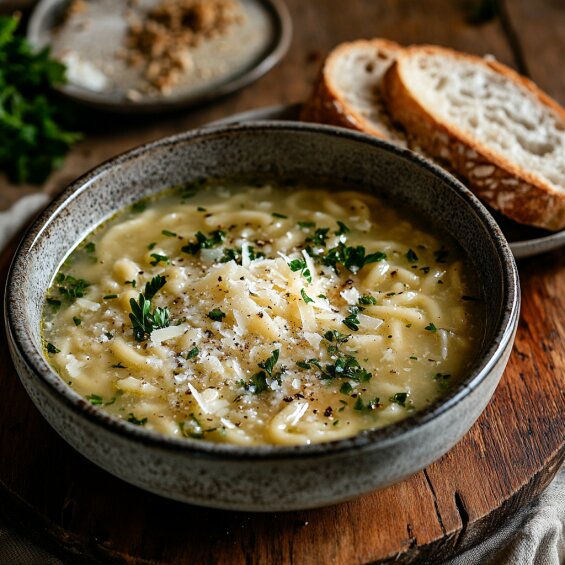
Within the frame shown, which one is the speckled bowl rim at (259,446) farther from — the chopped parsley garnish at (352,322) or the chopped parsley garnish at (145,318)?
the chopped parsley garnish at (352,322)

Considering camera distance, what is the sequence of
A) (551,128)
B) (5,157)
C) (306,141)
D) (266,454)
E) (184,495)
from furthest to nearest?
(5,157), (551,128), (306,141), (184,495), (266,454)

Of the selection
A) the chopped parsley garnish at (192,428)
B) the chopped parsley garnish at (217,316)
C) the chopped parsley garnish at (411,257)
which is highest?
the chopped parsley garnish at (217,316)

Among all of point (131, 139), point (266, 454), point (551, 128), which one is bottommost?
point (131, 139)

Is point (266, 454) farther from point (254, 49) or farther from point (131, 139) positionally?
point (254, 49)

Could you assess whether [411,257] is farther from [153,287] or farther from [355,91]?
[355,91]

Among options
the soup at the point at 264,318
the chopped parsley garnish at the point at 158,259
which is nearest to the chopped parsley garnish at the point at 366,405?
the soup at the point at 264,318

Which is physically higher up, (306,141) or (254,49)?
(306,141)

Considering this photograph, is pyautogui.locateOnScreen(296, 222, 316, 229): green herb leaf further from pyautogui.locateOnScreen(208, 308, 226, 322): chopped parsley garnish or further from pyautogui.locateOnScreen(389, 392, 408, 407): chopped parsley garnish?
pyautogui.locateOnScreen(389, 392, 408, 407): chopped parsley garnish

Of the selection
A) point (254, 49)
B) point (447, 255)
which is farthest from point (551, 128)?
point (254, 49)
